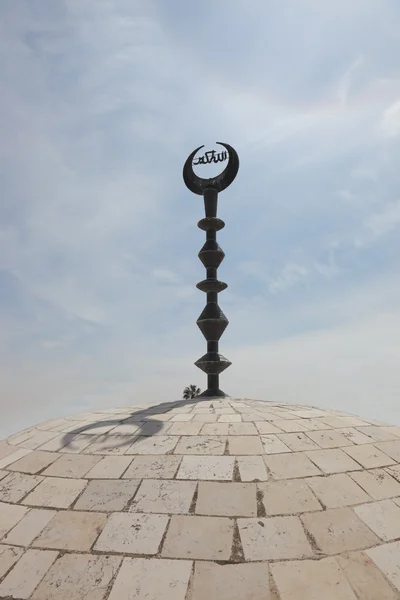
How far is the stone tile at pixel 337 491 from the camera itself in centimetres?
434

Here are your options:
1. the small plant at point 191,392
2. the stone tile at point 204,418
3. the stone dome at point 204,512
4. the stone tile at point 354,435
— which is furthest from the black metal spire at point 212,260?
the small plant at point 191,392

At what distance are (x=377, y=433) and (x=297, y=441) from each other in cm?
168

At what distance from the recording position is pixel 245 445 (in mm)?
5402

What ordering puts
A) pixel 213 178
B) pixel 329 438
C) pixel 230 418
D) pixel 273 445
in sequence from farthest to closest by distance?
1. pixel 213 178
2. pixel 230 418
3. pixel 329 438
4. pixel 273 445

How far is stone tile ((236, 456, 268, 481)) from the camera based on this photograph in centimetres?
468

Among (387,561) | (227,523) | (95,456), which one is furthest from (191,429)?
(387,561)

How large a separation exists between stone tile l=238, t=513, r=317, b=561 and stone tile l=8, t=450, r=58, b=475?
295 centimetres

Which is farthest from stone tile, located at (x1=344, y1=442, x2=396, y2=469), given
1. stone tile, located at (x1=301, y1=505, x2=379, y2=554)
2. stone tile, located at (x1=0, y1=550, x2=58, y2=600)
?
stone tile, located at (x1=0, y1=550, x2=58, y2=600)

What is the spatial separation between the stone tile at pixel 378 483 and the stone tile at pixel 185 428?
88.8 inches

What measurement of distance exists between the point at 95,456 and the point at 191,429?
4.74 feet

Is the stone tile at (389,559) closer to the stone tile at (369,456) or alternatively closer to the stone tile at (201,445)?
the stone tile at (369,456)

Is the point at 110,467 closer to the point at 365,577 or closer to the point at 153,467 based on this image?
the point at 153,467

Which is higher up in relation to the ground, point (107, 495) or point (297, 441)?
point (297, 441)

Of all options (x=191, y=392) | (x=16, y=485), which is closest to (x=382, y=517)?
(x=16, y=485)
